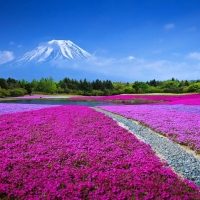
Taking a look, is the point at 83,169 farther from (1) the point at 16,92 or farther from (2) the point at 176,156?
(1) the point at 16,92

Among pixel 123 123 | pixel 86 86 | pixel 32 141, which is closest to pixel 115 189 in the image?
pixel 32 141

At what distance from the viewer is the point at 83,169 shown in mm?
8133

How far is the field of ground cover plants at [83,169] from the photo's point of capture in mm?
6648

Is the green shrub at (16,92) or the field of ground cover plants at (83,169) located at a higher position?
the green shrub at (16,92)

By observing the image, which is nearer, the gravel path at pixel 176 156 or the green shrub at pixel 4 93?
the gravel path at pixel 176 156

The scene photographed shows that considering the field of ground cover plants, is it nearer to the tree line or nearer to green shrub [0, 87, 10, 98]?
green shrub [0, 87, 10, 98]

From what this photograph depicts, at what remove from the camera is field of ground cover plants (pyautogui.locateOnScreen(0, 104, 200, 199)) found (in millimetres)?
6648

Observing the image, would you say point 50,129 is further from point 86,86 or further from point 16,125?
point 86,86

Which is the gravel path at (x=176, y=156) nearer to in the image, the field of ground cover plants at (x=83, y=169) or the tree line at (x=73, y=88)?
the field of ground cover plants at (x=83, y=169)

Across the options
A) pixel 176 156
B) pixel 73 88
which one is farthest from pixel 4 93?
pixel 176 156

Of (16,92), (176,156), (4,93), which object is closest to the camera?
(176,156)

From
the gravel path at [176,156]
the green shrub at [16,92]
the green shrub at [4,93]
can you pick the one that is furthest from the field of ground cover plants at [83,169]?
the green shrub at [16,92]

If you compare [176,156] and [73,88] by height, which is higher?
[73,88]

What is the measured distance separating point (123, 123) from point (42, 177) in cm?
1136
